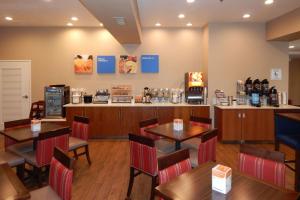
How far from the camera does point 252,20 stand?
5566 millimetres

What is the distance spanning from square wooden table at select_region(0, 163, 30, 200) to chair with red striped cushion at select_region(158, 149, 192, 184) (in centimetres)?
102

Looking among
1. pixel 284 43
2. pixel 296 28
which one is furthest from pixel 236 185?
pixel 284 43

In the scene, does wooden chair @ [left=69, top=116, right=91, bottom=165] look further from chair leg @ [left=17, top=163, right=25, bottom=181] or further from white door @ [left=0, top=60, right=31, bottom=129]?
white door @ [left=0, top=60, right=31, bottom=129]

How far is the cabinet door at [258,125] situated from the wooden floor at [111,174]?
261mm

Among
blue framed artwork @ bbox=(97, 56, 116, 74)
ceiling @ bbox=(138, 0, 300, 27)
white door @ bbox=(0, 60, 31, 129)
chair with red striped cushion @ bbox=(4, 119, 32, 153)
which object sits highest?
ceiling @ bbox=(138, 0, 300, 27)

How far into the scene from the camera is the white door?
249 inches

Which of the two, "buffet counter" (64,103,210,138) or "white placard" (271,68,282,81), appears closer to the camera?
"buffet counter" (64,103,210,138)

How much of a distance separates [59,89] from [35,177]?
273cm

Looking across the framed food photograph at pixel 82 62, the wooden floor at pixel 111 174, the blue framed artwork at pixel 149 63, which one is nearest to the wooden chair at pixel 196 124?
the wooden floor at pixel 111 174

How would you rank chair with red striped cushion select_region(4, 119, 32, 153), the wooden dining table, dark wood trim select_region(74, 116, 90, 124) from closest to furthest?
1. the wooden dining table
2. chair with red striped cushion select_region(4, 119, 32, 153)
3. dark wood trim select_region(74, 116, 90, 124)

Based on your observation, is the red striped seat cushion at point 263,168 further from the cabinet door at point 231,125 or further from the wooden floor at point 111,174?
Result: the cabinet door at point 231,125

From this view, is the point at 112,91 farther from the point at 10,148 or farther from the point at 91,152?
the point at 10,148

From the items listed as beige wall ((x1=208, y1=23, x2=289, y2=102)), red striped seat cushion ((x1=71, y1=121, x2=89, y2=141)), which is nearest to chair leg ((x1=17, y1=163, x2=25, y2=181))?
red striped seat cushion ((x1=71, y1=121, x2=89, y2=141))

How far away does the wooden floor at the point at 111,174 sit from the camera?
3.21 metres
